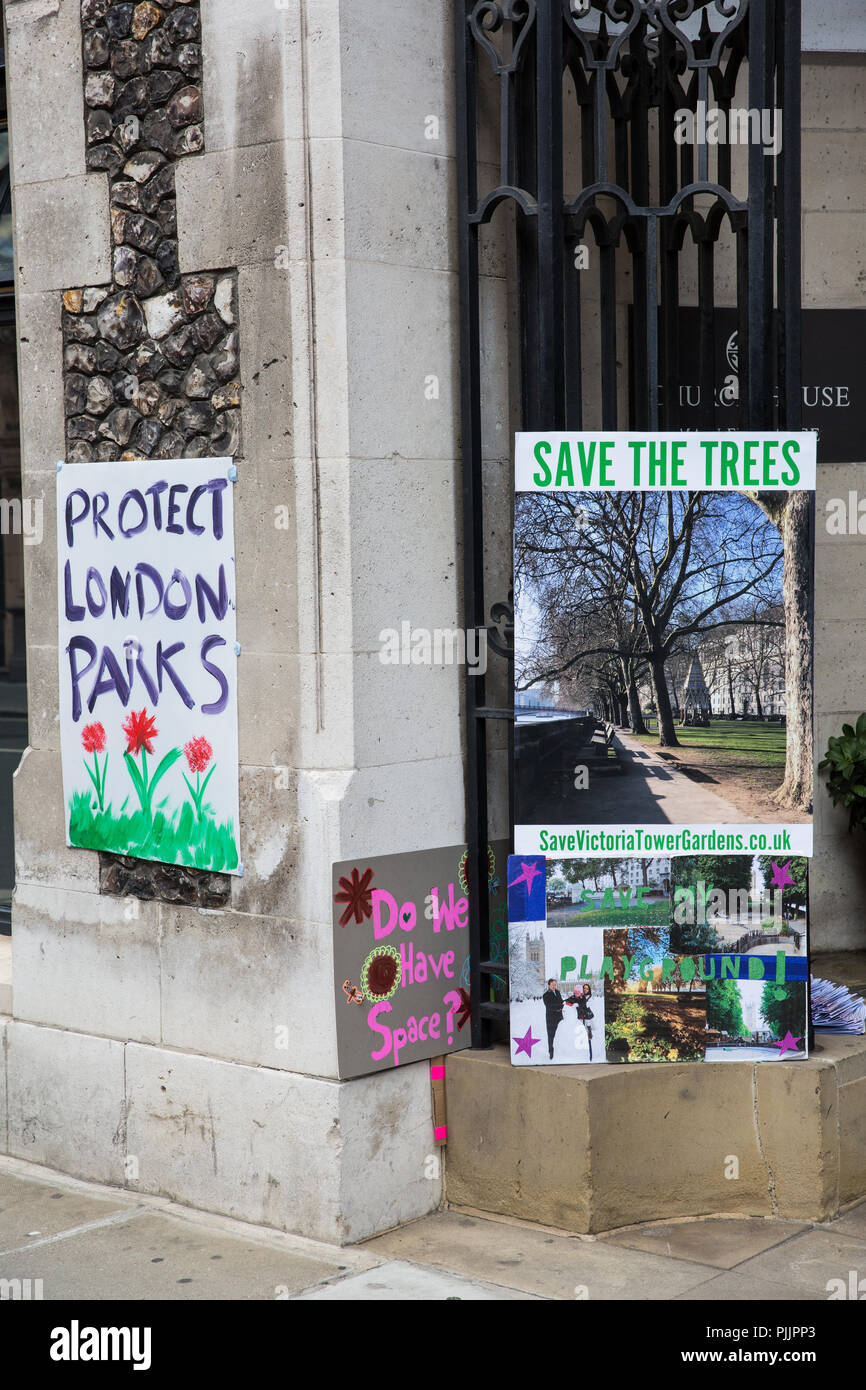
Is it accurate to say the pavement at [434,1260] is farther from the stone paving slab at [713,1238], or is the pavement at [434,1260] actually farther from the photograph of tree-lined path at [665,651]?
the photograph of tree-lined path at [665,651]

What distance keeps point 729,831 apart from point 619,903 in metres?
0.47

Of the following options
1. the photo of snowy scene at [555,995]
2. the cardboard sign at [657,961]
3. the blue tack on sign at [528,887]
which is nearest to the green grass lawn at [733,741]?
the cardboard sign at [657,961]

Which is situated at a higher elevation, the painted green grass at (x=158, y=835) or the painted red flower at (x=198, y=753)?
the painted red flower at (x=198, y=753)

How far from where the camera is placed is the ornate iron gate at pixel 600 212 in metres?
5.39

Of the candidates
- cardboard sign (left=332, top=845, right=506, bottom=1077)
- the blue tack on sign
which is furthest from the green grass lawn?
cardboard sign (left=332, top=845, right=506, bottom=1077)

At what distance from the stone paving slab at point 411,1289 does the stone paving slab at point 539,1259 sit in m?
0.06

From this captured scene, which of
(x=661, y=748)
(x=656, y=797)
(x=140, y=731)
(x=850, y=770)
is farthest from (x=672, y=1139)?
(x=140, y=731)

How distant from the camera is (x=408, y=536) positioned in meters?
5.48

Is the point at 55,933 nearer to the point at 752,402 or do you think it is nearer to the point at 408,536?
the point at 408,536

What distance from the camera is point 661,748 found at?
546 cm

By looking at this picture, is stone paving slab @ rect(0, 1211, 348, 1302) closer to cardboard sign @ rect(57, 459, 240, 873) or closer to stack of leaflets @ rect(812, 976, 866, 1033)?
cardboard sign @ rect(57, 459, 240, 873)

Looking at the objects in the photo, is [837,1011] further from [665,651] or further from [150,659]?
[150,659]

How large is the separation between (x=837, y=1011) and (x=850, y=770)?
1291 millimetres

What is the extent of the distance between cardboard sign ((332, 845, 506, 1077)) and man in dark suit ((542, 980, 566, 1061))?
1.07ft
